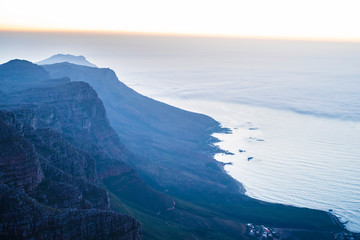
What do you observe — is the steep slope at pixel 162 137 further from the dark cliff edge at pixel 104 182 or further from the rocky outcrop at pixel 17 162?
the rocky outcrop at pixel 17 162

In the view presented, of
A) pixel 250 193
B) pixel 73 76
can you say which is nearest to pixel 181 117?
pixel 73 76

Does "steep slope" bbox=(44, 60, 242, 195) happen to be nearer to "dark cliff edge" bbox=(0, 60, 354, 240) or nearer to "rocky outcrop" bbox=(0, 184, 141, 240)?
"dark cliff edge" bbox=(0, 60, 354, 240)

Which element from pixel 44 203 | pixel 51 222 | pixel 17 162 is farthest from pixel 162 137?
Answer: pixel 51 222

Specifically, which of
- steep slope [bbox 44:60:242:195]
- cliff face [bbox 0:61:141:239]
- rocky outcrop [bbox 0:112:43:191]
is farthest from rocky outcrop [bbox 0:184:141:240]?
steep slope [bbox 44:60:242:195]

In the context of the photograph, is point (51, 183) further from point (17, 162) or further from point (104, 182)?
point (104, 182)

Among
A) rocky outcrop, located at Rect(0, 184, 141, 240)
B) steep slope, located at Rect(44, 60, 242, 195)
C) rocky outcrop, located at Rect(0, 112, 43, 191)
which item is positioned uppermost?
rocky outcrop, located at Rect(0, 112, 43, 191)

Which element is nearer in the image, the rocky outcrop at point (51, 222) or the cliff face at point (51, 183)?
the rocky outcrop at point (51, 222)

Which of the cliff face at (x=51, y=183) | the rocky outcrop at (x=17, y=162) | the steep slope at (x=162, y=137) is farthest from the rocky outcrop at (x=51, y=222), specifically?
the steep slope at (x=162, y=137)

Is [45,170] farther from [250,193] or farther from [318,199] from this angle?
[318,199]
